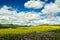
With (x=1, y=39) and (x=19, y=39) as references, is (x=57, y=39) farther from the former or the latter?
(x=1, y=39)

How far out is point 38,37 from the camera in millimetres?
22062

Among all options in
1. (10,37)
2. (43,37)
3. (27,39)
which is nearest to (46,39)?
(43,37)

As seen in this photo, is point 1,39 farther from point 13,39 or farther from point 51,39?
point 51,39

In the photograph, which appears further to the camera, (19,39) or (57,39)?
(57,39)

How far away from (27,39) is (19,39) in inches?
31.2

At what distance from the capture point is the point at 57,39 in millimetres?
22703

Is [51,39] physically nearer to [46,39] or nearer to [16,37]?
[46,39]

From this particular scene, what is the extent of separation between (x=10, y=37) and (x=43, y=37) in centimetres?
350

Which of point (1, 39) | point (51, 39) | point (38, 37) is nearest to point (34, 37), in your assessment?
point (38, 37)

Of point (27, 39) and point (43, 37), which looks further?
point (43, 37)

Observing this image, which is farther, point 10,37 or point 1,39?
point 10,37

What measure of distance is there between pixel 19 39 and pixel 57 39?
4334mm

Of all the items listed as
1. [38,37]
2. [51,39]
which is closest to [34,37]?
[38,37]

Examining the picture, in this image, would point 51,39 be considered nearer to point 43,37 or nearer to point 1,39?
point 43,37
